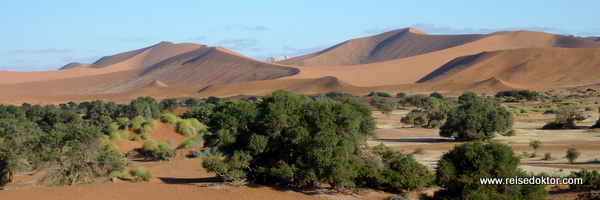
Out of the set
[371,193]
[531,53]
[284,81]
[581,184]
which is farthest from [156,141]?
[531,53]

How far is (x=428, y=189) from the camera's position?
55.1 ft

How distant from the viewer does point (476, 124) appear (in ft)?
94.9

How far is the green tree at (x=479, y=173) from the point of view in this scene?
12430mm

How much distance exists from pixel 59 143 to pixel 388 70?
4341 inches

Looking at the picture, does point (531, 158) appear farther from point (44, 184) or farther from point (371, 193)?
point (44, 184)

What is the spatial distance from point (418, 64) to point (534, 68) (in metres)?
36.9

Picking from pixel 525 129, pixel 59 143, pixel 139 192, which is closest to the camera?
pixel 139 192

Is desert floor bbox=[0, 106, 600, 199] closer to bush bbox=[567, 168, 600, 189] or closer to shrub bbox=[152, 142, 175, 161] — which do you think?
bush bbox=[567, 168, 600, 189]

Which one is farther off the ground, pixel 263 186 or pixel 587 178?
pixel 587 178

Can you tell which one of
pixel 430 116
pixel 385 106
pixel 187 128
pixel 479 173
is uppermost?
pixel 479 173

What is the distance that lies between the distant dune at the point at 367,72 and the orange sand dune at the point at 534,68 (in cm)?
16

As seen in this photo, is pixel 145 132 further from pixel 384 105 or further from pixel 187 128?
pixel 384 105

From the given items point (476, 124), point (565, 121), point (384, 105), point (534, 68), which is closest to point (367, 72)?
point (534, 68)

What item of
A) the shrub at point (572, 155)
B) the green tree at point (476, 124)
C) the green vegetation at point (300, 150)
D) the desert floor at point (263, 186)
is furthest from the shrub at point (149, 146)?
the shrub at point (572, 155)
